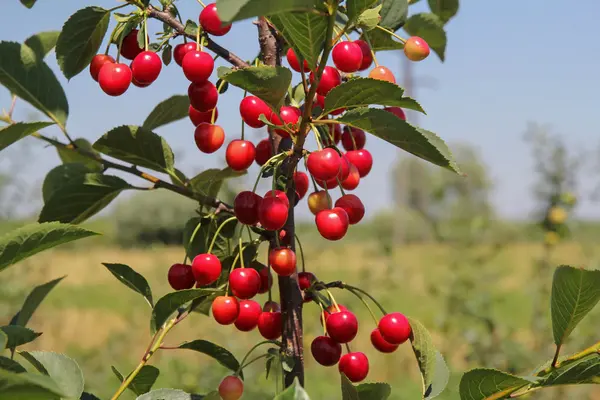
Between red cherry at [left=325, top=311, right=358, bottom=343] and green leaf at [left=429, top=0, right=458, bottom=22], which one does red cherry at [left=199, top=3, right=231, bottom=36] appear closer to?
red cherry at [left=325, top=311, right=358, bottom=343]

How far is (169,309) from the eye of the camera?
2.92 feet

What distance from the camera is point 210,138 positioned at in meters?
0.98

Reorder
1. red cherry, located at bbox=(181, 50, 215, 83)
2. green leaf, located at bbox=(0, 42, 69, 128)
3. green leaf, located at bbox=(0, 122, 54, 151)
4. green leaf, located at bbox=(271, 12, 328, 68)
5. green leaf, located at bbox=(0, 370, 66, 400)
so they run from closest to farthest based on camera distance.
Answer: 1. green leaf, located at bbox=(0, 370, 66, 400)
2. green leaf, located at bbox=(271, 12, 328, 68)
3. red cherry, located at bbox=(181, 50, 215, 83)
4. green leaf, located at bbox=(0, 122, 54, 151)
5. green leaf, located at bbox=(0, 42, 69, 128)

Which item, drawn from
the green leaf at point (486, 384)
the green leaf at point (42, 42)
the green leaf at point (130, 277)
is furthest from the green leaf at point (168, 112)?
the green leaf at point (486, 384)

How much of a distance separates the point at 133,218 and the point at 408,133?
1064 inches

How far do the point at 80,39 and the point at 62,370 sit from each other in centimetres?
48

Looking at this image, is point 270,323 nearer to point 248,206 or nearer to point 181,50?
point 248,206

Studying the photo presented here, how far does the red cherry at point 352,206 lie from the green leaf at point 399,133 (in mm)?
194

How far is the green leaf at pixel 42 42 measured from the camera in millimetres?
1282

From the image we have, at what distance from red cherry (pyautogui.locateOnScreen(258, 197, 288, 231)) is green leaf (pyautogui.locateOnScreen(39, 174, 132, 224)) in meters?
0.36

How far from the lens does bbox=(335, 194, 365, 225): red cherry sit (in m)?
0.98

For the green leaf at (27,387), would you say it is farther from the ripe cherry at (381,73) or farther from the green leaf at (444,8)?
the green leaf at (444,8)

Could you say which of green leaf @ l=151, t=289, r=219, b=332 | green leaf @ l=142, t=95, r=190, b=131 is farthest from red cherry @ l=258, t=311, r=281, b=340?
green leaf @ l=142, t=95, r=190, b=131

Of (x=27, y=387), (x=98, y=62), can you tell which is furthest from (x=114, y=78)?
(x=27, y=387)
